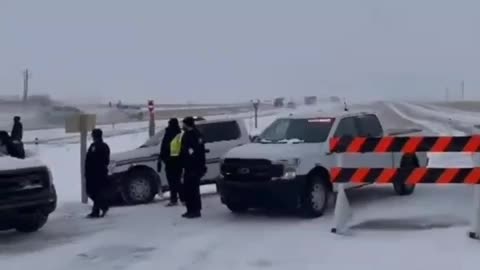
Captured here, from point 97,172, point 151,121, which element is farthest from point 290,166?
point 151,121

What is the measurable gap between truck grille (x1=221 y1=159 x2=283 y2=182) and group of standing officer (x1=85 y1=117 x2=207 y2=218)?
18.9 inches

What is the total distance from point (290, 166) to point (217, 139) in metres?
4.82

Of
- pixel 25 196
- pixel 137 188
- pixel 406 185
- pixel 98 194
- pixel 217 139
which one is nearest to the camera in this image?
pixel 25 196

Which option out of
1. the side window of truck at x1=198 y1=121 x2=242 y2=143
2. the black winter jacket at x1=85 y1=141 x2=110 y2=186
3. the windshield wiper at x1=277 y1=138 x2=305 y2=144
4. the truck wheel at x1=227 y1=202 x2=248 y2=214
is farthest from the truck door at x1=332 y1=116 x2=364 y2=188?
the black winter jacket at x1=85 y1=141 x2=110 y2=186

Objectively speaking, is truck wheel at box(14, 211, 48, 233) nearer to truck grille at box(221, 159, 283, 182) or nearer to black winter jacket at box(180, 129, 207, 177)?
black winter jacket at box(180, 129, 207, 177)

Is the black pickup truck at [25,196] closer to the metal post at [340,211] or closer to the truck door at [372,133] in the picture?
the metal post at [340,211]

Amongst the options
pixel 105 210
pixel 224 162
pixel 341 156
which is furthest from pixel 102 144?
pixel 341 156

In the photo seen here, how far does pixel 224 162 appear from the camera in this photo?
12766 mm

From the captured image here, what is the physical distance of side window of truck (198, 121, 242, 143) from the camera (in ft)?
54.7

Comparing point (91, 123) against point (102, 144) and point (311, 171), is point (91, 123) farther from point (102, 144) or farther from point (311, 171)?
point (311, 171)

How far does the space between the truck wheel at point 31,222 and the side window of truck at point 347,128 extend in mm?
5026

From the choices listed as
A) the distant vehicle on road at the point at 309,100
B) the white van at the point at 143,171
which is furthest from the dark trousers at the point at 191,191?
the distant vehicle on road at the point at 309,100

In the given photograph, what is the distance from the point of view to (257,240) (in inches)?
415

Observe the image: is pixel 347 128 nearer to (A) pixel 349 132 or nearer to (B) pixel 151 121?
(A) pixel 349 132
